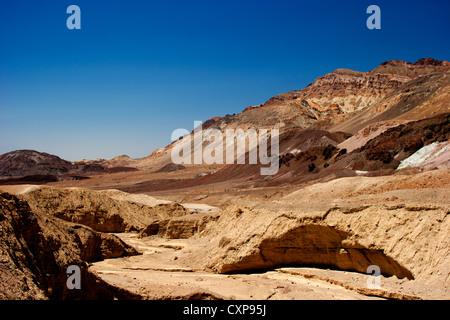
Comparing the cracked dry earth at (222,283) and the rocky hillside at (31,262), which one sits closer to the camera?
the rocky hillside at (31,262)

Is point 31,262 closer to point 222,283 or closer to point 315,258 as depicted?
point 222,283

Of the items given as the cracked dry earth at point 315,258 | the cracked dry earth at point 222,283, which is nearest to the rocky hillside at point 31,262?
the cracked dry earth at point 222,283

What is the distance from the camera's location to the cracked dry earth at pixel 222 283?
313 inches

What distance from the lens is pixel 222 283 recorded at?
10.3 m

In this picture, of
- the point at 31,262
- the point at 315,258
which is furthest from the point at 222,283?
the point at 31,262

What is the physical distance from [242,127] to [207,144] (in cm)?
1201

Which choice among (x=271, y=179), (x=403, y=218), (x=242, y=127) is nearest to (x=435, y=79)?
(x=271, y=179)

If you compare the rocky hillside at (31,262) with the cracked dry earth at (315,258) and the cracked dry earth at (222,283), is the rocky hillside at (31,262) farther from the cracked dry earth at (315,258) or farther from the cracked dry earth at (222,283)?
the cracked dry earth at (315,258)

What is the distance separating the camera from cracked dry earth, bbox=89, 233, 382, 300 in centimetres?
795

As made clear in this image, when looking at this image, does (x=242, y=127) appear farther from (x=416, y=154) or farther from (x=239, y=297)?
(x=239, y=297)

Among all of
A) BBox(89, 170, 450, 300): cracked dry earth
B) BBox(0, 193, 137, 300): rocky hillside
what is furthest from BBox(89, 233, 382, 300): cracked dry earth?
BBox(0, 193, 137, 300): rocky hillside

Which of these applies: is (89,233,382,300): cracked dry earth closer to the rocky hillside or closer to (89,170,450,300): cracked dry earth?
(89,170,450,300): cracked dry earth

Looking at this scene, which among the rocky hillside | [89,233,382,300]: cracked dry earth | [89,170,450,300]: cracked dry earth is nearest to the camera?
the rocky hillside

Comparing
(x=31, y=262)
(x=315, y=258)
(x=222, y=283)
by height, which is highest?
(x=31, y=262)
